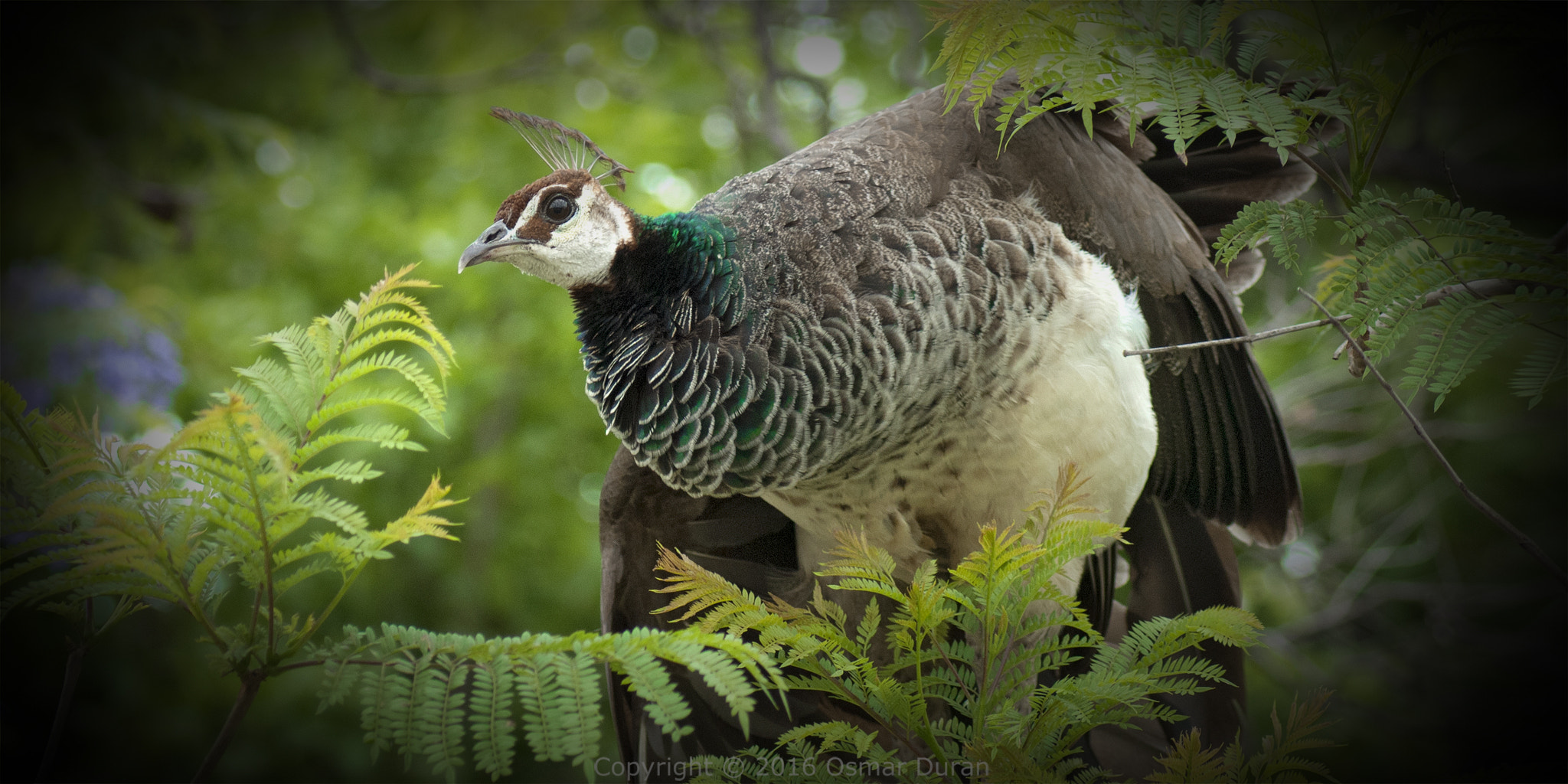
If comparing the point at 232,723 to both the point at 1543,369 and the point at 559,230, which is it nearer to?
the point at 559,230

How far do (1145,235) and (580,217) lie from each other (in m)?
1.36

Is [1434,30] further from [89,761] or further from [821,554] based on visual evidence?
[89,761]

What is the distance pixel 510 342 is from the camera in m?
4.23

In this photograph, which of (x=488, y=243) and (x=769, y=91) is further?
(x=769, y=91)

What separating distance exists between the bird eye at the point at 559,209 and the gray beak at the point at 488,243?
0.26ft

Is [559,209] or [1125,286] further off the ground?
[559,209]

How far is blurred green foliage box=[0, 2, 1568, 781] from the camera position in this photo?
388 centimetres

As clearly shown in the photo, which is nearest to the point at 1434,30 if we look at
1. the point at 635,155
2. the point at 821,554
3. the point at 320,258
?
the point at 821,554

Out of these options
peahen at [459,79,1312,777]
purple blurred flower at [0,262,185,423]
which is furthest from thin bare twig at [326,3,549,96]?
peahen at [459,79,1312,777]

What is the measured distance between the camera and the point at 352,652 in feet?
4.25

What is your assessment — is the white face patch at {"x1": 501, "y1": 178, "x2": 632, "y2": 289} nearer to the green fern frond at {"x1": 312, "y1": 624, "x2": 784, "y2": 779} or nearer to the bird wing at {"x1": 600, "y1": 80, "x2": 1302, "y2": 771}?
the bird wing at {"x1": 600, "y1": 80, "x2": 1302, "y2": 771}

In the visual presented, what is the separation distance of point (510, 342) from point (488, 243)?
2.44 m

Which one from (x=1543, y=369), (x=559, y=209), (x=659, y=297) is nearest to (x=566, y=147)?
(x=559, y=209)

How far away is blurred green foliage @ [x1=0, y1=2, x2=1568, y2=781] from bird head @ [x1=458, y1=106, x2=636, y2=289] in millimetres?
2026
